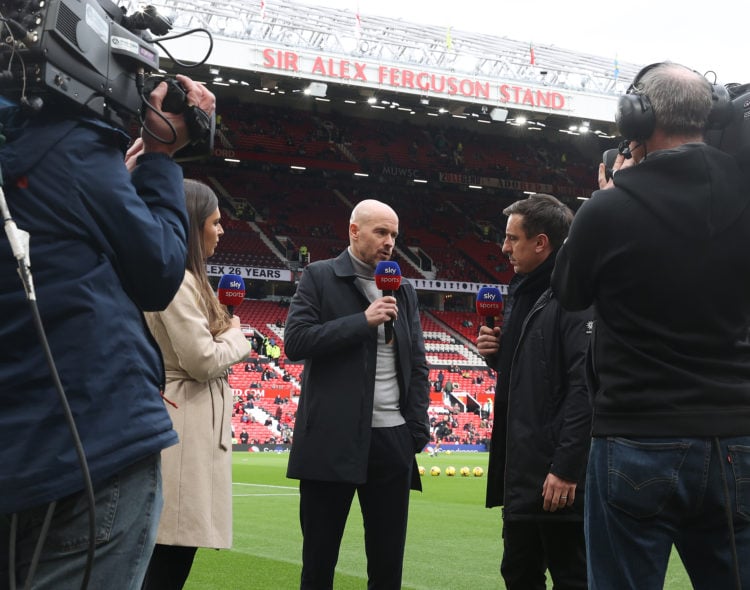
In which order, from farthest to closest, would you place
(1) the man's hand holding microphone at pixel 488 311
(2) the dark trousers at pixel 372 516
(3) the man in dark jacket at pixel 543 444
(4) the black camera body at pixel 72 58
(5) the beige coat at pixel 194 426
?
(1) the man's hand holding microphone at pixel 488 311 < (2) the dark trousers at pixel 372 516 < (3) the man in dark jacket at pixel 543 444 < (5) the beige coat at pixel 194 426 < (4) the black camera body at pixel 72 58

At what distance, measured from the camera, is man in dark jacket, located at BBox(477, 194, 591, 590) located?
3.33m

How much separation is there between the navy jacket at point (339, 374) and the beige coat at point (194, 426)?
1.88ft

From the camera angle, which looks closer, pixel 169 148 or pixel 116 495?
pixel 116 495

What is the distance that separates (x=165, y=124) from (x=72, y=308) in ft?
1.62

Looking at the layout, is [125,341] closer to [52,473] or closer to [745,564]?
[52,473]

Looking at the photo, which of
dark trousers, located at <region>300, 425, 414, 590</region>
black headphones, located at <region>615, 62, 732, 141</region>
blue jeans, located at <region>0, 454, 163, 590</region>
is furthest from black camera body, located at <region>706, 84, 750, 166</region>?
dark trousers, located at <region>300, 425, 414, 590</region>

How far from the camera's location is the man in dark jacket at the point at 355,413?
3.84 m

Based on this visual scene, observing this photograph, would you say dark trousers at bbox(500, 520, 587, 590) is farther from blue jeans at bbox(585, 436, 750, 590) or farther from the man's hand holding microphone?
blue jeans at bbox(585, 436, 750, 590)

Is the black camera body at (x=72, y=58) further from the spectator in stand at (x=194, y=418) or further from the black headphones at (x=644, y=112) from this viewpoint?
the spectator in stand at (x=194, y=418)

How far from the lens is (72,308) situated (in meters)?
1.69

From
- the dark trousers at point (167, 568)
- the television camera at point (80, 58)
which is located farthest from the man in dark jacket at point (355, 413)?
the television camera at point (80, 58)

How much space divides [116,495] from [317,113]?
40.3 metres

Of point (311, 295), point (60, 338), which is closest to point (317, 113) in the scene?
point (311, 295)

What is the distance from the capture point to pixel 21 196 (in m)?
1.70
